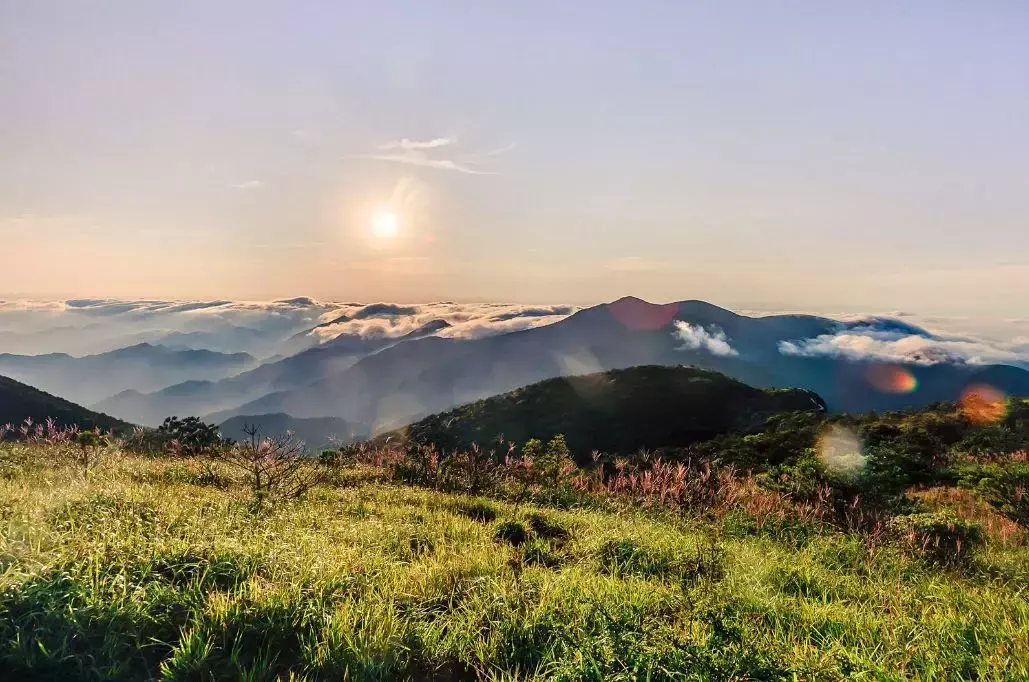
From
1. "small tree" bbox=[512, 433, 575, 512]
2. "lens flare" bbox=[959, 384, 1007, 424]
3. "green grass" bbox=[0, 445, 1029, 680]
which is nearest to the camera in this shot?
"green grass" bbox=[0, 445, 1029, 680]

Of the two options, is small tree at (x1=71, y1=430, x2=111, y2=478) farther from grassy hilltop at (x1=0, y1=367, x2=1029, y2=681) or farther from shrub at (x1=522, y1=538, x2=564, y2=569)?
shrub at (x1=522, y1=538, x2=564, y2=569)

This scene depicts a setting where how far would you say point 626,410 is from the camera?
93625 mm

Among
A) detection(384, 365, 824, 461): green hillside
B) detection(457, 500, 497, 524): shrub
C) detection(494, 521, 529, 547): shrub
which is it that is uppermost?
detection(494, 521, 529, 547): shrub

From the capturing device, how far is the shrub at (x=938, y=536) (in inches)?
304

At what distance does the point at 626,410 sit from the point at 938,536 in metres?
87.2

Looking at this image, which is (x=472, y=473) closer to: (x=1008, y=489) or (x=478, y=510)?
(x=478, y=510)

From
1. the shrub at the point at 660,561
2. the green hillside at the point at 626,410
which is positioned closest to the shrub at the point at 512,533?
the shrub at the point at 660,561

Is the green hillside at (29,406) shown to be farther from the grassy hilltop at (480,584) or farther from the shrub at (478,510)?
the grassy hilltop at (480,584)

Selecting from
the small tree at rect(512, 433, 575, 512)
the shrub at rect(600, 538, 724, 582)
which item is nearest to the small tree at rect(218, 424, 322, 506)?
the shrub at rect(600, 538, 724, 582)

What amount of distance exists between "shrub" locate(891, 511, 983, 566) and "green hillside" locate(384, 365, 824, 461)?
71.0 m

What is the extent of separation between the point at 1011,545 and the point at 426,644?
1047cm

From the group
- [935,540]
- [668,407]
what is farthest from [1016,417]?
[668,407]

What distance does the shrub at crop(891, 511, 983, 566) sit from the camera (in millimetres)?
7722

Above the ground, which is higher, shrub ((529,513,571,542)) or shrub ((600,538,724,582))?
shrub ((600,538,724,582))
